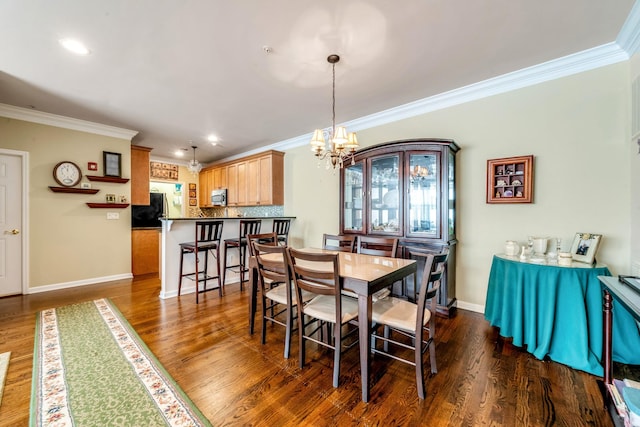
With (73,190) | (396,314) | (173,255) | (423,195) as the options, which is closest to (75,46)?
(173,255)

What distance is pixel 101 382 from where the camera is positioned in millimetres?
A: 1856

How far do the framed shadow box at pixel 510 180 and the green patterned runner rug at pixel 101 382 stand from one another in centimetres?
332

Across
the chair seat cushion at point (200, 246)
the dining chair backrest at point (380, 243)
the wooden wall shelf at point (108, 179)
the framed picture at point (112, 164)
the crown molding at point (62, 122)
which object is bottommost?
the chair seat cushion at point (200, 246)

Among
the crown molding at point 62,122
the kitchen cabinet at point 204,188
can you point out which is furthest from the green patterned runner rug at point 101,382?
the kitchen cabinet at point 204,188

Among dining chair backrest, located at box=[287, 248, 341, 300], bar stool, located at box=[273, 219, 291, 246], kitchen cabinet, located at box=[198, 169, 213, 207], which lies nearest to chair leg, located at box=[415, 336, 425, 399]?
dining chair backrest, located at box=[287, 248, 341, 300]

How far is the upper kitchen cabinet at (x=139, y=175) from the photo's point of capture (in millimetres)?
5102

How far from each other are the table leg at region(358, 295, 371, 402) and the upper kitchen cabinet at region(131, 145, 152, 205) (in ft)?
16.8

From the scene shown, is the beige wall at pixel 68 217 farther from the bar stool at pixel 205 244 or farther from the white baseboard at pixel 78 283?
the bar stool at pixel 205 244

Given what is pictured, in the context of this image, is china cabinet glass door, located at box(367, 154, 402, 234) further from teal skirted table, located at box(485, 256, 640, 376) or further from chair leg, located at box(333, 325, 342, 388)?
chair leg, located at box(333, 325, 342, 388)

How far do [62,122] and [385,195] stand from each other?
5055mm

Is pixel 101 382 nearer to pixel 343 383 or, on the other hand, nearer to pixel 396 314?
pixel 343 383

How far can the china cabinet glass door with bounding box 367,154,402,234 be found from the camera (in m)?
3.39

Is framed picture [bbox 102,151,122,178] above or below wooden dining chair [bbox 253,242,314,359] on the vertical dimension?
above

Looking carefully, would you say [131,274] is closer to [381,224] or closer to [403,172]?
[381,224]
